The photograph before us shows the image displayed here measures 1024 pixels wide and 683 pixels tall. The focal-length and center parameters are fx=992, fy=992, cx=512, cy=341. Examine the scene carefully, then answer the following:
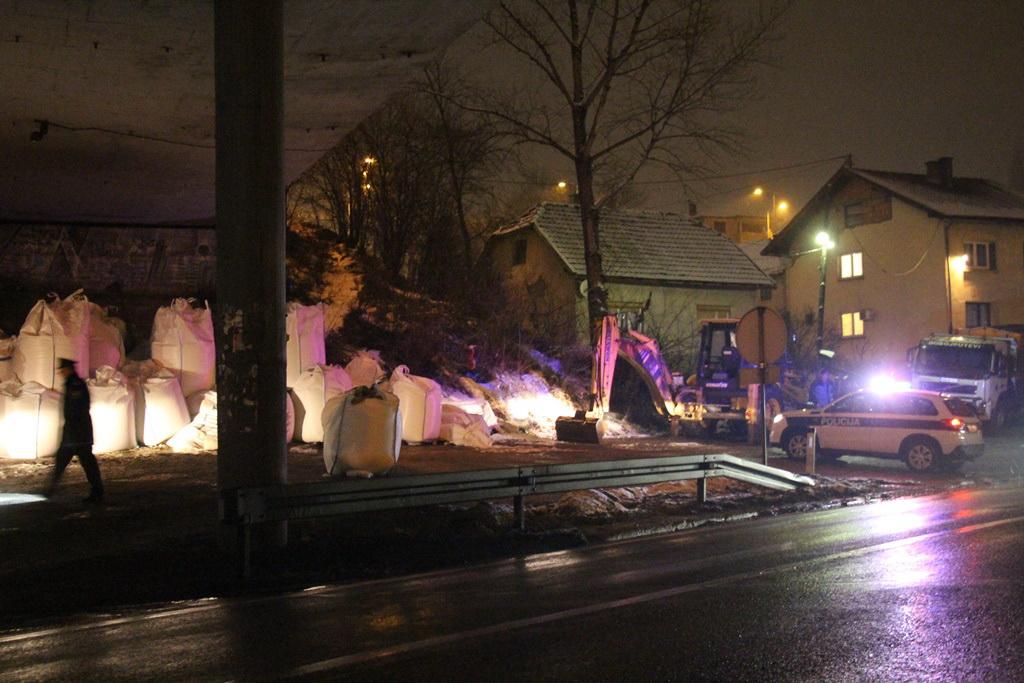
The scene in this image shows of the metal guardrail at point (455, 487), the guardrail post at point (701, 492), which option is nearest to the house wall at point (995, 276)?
the metal guardrail at point (455, 487)

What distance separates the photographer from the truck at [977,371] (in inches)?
1164

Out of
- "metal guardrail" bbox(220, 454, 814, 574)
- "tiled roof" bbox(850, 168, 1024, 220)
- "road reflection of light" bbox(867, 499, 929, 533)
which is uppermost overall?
"tiled roof" bbox(850, 168, 1024, 220)

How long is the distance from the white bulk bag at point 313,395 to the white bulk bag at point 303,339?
0.71 meters

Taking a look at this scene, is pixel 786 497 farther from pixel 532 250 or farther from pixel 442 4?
pixel 532 250

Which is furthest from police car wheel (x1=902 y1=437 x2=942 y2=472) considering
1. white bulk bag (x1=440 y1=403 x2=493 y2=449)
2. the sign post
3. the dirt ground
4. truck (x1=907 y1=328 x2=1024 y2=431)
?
truck (x1=907 y1=328 x2=1024 y2=431)

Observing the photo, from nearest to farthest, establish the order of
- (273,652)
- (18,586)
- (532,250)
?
(273,652)
(18,586)
(532,250)

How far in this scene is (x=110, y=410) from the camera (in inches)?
578

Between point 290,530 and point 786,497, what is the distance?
7.93 m

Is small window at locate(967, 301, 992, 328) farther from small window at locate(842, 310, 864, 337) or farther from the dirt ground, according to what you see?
→ the dirt ground

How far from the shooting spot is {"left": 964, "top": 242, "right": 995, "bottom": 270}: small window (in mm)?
41906

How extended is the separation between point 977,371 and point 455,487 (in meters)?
24.4

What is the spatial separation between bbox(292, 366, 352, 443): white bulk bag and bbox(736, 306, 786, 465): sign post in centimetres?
659

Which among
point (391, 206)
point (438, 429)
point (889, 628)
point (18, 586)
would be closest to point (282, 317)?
point (18, 586)

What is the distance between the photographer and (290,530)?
10.4 metres
